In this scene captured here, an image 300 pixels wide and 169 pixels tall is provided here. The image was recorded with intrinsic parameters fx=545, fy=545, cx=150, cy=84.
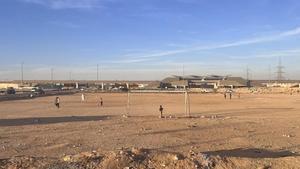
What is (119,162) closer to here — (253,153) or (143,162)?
(143,162)

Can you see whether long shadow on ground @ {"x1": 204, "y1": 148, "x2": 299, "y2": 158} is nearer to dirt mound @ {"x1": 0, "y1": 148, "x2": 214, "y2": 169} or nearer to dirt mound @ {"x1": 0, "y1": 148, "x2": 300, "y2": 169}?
dirt mound @ {"x1": 0, "y1": 148, "x2": 300, "y2": 169}

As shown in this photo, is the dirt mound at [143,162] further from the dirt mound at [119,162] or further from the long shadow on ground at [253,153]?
the long shadow on ground at [253,153]

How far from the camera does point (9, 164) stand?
11.9 meters

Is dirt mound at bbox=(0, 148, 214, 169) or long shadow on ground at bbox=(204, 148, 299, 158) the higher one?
dirt mound at bbox=(0, 148, 214, 169)

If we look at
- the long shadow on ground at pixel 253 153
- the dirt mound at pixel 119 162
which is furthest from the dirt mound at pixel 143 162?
the long shadow on ground at pixel 253 153

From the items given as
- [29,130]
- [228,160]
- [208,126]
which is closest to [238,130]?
[208,126]

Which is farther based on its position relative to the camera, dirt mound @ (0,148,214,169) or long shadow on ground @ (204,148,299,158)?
long shadow on ground @ (204,148,299,158)

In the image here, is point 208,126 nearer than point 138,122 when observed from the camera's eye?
Yes

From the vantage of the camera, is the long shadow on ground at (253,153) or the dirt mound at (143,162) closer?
the dirt mound at (143,162)

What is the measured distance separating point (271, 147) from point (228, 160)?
8.88 metres

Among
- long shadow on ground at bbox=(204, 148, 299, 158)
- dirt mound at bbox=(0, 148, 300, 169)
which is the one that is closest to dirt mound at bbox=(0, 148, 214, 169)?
dirt mound at bbox=(0, 148, 300, 169)

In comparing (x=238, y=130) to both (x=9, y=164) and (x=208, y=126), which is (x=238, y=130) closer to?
(x=208, y=126)

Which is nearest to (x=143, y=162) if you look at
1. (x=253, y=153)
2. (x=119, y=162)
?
(x=119, y=162)

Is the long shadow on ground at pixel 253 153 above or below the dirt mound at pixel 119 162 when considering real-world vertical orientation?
below
